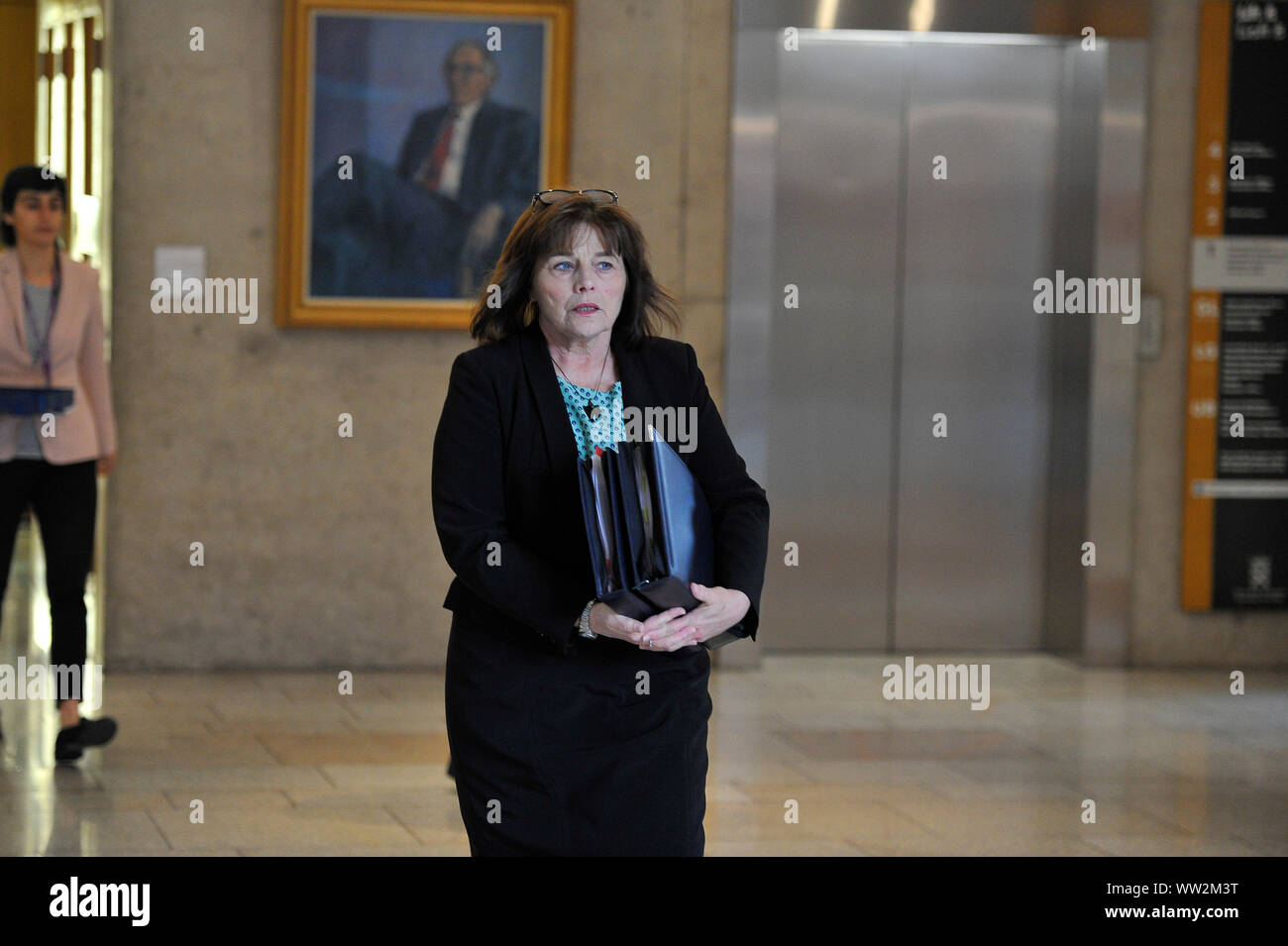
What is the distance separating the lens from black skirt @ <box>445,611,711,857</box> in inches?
115

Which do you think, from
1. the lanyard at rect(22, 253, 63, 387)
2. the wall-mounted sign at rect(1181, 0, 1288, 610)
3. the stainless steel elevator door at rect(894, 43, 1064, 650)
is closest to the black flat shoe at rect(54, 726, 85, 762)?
the lanyard at rect(22, 253, 63, 387)

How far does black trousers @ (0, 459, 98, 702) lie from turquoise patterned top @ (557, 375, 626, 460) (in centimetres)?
322

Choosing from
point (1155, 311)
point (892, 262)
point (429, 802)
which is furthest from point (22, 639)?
point (1155, 311)

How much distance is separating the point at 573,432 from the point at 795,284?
5166 mm

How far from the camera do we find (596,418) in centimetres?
305

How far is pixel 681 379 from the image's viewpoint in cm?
311

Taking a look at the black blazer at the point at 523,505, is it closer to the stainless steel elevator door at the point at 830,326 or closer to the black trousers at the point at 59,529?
the black trousers at the point at 59,529

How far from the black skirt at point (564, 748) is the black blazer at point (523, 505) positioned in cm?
7

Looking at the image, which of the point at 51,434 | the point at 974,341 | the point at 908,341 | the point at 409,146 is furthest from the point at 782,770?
the point at 409,146

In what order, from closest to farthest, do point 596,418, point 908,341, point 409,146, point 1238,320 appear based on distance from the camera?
point 596,418, point 409,146, point 1238,320, point 908,341

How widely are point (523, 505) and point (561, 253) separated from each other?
1.45 ft

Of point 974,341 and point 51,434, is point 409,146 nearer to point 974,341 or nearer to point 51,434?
point 51,434

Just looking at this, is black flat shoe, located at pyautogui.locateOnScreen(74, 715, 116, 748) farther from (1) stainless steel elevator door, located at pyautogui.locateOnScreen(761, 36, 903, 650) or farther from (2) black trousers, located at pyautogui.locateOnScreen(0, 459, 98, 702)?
(1) stainless steel elevator door, located at pyautogui.locateOnScreen(761, 36, 903, 650)
